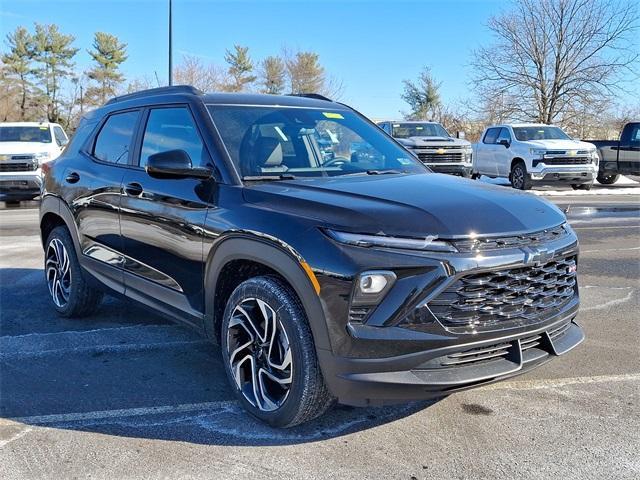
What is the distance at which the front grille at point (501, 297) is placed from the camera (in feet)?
9.39

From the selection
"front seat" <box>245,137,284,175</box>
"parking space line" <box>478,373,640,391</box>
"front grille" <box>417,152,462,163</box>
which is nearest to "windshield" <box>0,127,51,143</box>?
"front grille" <box>417,152,462,163</box>

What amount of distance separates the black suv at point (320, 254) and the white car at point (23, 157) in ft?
Result: 38.1

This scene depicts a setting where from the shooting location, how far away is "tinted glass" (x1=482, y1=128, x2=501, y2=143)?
19.0 m

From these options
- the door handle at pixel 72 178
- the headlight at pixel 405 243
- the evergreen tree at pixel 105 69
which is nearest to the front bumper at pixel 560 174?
the door handle at pixel 72 178

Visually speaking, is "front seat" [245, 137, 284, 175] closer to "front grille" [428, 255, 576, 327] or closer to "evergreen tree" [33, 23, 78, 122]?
"front grille" [428, 255, 576, 327]

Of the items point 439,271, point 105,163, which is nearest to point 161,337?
point 105,163

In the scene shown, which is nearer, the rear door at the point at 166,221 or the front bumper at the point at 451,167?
the rear door at the point at 166,221

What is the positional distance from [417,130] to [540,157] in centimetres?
389

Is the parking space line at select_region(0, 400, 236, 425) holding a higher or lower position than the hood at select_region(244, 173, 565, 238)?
lower

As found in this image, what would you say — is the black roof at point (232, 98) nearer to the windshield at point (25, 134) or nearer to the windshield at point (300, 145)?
the windshield at point (300, 145)

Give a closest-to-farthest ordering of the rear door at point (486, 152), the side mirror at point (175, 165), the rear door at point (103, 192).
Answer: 1. the side mirror at point (175, 165)
2. the rear door at point (103, 192)
3. the rear door at point (486, 152)

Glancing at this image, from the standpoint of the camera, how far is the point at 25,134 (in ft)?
54.0

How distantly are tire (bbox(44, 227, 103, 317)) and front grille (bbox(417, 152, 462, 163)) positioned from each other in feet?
44.1

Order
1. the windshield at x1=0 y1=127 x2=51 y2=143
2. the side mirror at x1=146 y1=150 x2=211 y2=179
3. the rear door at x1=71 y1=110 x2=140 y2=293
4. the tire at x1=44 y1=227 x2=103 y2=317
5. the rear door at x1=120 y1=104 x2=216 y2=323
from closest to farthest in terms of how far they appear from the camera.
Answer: the side mirror at x1=146 y1=150 x2=211 y2=179 → the rear door at x1=120 y1=104 x2=216 y2=323 → the rear door at x1=71 y1=110 x2=140 y2=293 → the tire at x1=44 y1=227 x2=103 y2=317 → the windshield at x1=0 y1=127 x2=51 y2=143
